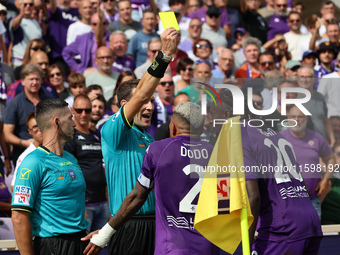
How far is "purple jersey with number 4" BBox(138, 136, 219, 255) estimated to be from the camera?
468 centimetres

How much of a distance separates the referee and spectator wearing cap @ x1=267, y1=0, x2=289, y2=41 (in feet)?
31.8

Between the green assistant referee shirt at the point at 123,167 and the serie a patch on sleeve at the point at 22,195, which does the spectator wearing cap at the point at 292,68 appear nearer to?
the green assistant referee shirt at the point at 123,167

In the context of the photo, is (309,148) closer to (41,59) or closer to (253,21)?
(41,59)

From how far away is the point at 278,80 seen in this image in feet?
33.4

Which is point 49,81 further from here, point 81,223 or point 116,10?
point 81,223

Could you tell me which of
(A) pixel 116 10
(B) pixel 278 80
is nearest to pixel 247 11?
(A) pixel 116 10

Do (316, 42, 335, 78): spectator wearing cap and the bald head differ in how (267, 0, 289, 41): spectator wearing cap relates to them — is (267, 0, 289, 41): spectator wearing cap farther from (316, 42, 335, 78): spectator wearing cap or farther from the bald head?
the bald head

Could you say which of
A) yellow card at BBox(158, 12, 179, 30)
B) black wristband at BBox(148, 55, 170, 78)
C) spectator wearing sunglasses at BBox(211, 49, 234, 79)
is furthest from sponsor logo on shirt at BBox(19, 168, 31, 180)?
spectator wearing sunglasses at BBox(211, 49, 234, 79)

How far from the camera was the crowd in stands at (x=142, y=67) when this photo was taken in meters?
7.98

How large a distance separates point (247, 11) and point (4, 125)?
789cm

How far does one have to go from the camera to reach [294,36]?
13.7 metres

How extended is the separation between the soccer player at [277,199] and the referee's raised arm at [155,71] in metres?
1.09

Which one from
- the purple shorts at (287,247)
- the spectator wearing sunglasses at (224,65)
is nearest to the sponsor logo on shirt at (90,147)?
the purple shorts at (287,247)

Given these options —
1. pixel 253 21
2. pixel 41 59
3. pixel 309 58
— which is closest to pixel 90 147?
pixel 41 59
